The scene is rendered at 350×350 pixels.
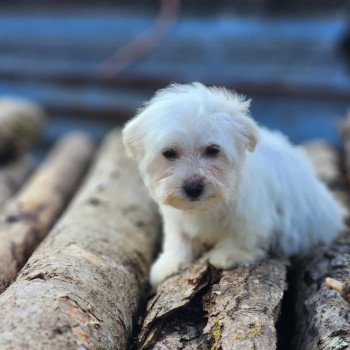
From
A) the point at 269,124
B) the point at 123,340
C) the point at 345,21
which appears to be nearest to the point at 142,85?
the point at 269,124

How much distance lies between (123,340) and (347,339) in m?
1.34

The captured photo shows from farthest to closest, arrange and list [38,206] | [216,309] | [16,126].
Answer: [16,126], [38,206], [216,309]

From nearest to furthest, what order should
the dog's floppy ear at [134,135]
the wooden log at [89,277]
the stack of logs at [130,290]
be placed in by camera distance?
1. the wooden log at [89,277]
2. the stack of logs at [130,290]
3. the dog's floppy ear at [134,135]

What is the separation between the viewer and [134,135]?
14.2 feet

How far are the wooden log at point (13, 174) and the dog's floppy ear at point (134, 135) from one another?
255 cm

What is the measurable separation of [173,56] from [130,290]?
8.69 m

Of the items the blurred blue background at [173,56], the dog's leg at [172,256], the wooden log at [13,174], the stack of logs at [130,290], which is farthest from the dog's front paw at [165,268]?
the blurred blue background at [173,56]

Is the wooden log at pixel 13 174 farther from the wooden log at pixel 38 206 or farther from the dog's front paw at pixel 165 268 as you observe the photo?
the dog's front paw at pixel 165 268

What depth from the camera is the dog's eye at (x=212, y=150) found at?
409 cm

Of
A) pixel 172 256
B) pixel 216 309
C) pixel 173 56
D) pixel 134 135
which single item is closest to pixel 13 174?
pixel 172 256

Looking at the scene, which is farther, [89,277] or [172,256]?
[172,256]

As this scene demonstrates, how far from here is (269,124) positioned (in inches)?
402

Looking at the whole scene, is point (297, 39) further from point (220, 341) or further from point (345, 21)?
point (220, 341)

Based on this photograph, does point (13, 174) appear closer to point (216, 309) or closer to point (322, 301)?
point (216, 309)
